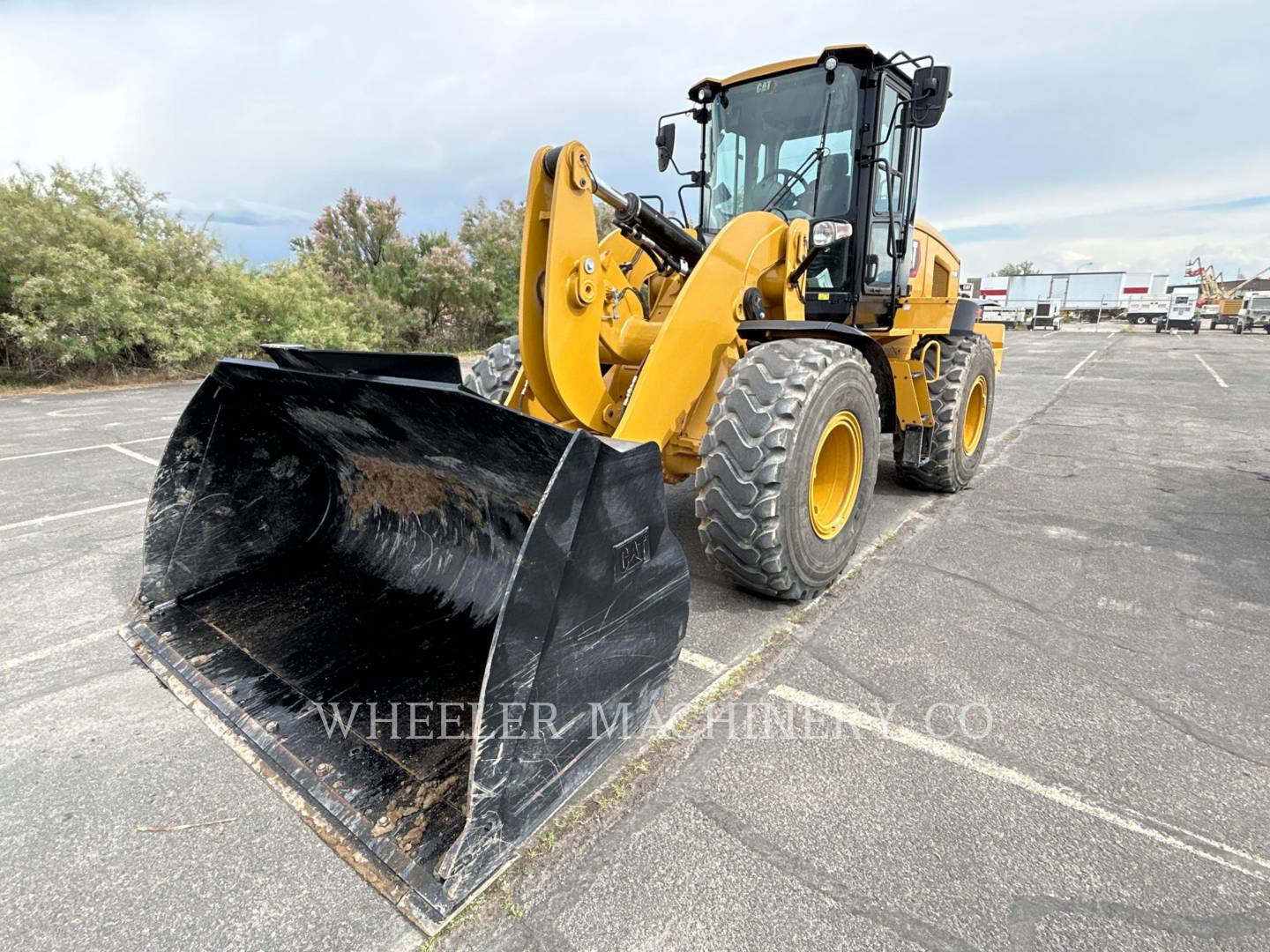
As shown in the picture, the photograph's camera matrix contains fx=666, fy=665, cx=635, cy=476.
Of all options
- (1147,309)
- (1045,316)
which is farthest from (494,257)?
(1147,309)

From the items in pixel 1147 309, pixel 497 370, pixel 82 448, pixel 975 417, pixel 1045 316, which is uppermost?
pixel 1147 309

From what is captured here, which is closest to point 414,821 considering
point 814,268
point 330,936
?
point 330,936

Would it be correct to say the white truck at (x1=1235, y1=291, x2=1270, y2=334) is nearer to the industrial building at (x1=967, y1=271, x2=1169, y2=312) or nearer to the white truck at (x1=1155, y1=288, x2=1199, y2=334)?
the white truck at (x1=1155, y1=288, x2=1199, y2=334)

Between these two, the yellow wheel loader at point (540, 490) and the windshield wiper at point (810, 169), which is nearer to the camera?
the yellow wheel loader at point (540, 490)

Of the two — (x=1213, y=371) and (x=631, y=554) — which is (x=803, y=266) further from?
(x=1213, y=371)

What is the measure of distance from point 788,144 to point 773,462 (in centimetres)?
236

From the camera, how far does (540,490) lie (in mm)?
2240

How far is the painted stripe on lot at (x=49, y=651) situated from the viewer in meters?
2.71

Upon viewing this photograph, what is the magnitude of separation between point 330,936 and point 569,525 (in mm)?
1080

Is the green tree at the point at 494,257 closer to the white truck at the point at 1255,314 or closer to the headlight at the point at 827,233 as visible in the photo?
the headlight at the point at 827,233

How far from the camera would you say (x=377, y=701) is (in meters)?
2.14

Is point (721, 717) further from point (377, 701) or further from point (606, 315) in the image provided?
point (606, 315)

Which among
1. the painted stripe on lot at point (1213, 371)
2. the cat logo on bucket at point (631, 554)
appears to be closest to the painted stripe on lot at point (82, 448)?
the cat logo on bucket at point (631, 554)

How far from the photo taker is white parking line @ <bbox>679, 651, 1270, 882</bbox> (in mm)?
1774
